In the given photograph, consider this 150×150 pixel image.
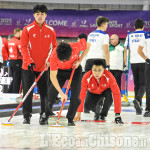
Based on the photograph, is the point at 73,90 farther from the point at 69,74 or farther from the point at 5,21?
the point at 5,21

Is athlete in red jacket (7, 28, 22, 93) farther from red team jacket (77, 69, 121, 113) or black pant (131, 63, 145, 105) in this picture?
red team jacket (77, 69, 121, 113)

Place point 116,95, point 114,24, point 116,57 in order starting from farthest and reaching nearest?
point 114,24, point 116,57, point 116,95

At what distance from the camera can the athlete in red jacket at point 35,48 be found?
4.22 m

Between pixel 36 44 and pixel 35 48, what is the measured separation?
5 cm

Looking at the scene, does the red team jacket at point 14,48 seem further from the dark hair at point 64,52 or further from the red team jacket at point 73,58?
the dark hair at point 64,52

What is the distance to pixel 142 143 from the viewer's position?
2965mm

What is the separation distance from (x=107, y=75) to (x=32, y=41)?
3.10 feet

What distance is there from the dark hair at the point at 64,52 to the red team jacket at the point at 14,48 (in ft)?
13.7

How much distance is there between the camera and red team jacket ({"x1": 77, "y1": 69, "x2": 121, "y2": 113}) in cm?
434

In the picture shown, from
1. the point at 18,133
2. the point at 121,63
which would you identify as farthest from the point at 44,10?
the point at 121,63

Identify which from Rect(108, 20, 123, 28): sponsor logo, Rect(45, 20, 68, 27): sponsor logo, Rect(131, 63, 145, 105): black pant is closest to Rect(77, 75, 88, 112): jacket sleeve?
Rect(131, 63, 145, 105): black pant

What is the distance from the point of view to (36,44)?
4266mm

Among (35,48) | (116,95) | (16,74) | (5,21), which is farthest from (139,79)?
(5,21)

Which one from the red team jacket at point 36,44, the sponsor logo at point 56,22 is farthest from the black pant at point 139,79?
the sponsor logo at point 56,22
